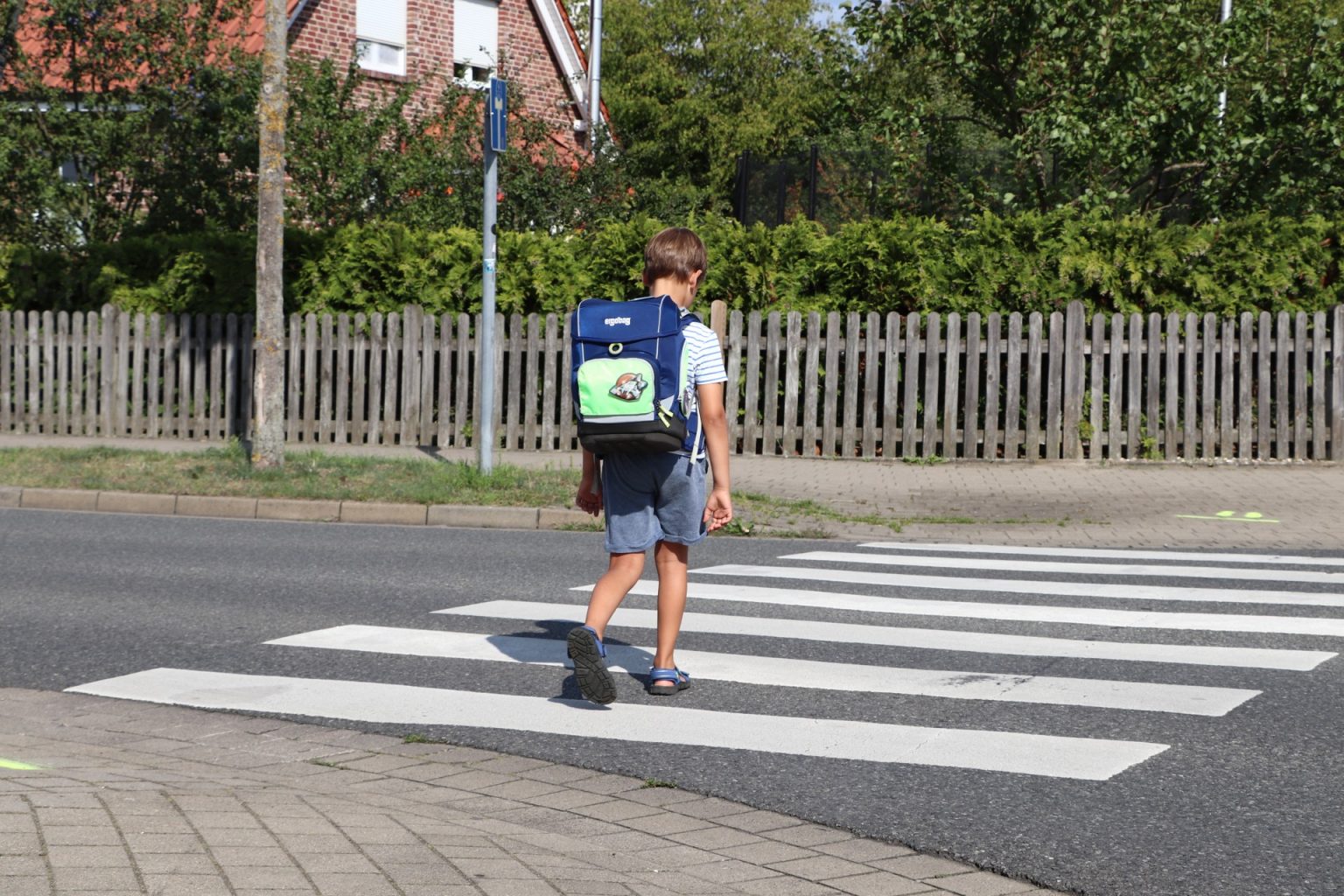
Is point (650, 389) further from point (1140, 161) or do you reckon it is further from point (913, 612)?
point (1140, 161)

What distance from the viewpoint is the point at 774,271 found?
52.6 ft

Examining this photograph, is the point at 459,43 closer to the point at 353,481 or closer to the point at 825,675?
the point at 353,481

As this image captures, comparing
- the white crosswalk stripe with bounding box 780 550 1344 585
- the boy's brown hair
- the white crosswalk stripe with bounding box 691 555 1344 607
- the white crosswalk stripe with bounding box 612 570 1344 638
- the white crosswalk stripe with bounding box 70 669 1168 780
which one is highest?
the boy's brown hair

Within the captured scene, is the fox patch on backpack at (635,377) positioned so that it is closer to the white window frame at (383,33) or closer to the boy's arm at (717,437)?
the boy's arm at (717,437)

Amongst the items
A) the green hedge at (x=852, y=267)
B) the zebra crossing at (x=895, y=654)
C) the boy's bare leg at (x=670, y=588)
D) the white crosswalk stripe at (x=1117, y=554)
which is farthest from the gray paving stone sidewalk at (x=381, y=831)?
the green hedge at (x=852, y=267)

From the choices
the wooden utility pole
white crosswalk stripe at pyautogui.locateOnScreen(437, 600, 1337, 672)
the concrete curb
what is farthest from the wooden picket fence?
white crosswalk stripe at pyautogui.locateOnScreen(437, 600, 1337, 672)

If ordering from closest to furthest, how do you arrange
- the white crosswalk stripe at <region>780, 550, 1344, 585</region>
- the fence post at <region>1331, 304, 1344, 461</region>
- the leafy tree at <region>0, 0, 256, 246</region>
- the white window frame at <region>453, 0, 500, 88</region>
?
1. the white crosswalk stripe at <region>780, 550, 1344, 585</region>
2. the fence post at <region>1331, 304, 1344, 461</region>
3. the leafy tree at <region>0, 0, 256, 246</region>
4. the white window frame at <region>453, 0, 500, 88</region>

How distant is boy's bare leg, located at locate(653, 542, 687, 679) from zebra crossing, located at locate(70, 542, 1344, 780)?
299 mm

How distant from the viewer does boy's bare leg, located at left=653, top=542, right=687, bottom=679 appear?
6.03 m

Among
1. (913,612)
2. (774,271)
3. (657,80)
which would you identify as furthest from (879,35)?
(657,80)

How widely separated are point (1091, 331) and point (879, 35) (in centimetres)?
574

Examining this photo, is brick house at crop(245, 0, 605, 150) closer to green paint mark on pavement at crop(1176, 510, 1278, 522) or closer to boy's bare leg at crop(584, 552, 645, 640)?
green paint mark on pavement at crop(1176, 510, 1278, 522)

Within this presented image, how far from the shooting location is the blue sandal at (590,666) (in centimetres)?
579

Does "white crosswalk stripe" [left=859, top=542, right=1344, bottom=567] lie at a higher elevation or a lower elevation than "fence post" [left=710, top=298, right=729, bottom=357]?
lower
